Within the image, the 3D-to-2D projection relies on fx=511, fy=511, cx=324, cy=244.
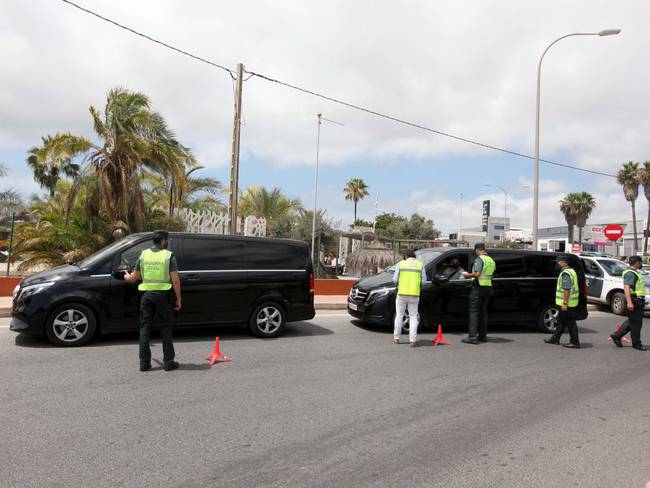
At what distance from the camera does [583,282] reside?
10.1 m

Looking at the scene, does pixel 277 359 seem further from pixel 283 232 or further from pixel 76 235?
pixel 283 232

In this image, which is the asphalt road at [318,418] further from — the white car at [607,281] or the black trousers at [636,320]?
the white car at [607,281]

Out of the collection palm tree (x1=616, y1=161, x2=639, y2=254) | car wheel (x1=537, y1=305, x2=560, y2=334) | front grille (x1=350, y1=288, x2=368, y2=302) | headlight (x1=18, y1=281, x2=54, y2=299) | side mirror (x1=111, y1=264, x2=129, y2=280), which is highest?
palm tree (x1=616, y1=161, x2=639, y2=254)

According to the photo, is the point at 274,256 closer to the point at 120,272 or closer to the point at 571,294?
the point at 120,272

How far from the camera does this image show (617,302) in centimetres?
1488

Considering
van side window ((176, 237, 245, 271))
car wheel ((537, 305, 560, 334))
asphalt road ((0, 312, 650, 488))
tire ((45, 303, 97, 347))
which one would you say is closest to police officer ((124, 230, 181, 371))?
asphalt road ((0, 312, 650, 488))

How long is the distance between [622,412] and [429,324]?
15.1 feet

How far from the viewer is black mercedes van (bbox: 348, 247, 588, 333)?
9.66m

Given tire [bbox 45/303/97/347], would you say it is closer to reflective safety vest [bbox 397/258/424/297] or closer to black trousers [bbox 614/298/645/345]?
reflective safety vest [bbox 397/258/424/297]

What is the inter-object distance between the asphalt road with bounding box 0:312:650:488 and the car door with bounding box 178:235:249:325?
0.56 metres

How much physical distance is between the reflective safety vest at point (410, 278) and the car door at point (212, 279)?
2611mm

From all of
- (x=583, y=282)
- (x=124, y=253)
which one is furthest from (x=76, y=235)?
(x=583, y=282)

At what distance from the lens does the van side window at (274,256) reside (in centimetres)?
867

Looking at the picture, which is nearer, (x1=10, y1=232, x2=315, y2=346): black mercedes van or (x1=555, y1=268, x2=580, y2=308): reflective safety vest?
(x1=10, y1=232, x2=315, y2=346): black mercedes van
